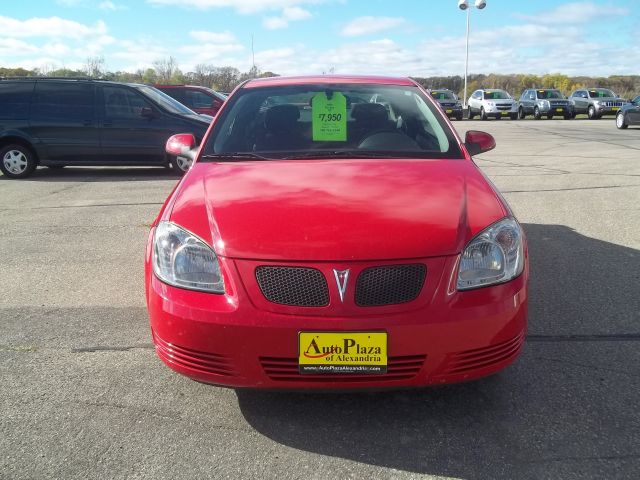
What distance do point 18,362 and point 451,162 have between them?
8.87 ft

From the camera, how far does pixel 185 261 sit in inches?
99.0

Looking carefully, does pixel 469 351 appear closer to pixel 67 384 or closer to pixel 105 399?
pixel 105 399

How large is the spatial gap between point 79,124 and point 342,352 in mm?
9248

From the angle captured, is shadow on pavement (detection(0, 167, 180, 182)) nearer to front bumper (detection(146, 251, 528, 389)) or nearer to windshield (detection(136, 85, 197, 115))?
windshield (detection(136, 85, 197, 115))

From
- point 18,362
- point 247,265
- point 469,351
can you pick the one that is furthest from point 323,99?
point 18,362

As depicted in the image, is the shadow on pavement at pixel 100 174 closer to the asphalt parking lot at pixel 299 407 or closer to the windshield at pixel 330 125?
the asphalt parking lot at pixel 299 407

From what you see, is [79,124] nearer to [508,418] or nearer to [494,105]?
[508,418]

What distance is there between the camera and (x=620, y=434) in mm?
2420

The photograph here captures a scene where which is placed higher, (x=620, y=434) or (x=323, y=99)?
(x=323, y=99)

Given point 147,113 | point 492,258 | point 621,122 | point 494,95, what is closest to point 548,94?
point 494,95

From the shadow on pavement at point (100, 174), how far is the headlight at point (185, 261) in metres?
7.67

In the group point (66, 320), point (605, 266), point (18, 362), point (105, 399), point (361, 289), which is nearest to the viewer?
point (361, 289)

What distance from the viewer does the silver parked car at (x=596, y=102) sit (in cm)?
3111

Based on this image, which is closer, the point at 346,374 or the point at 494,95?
the point at 346,374
